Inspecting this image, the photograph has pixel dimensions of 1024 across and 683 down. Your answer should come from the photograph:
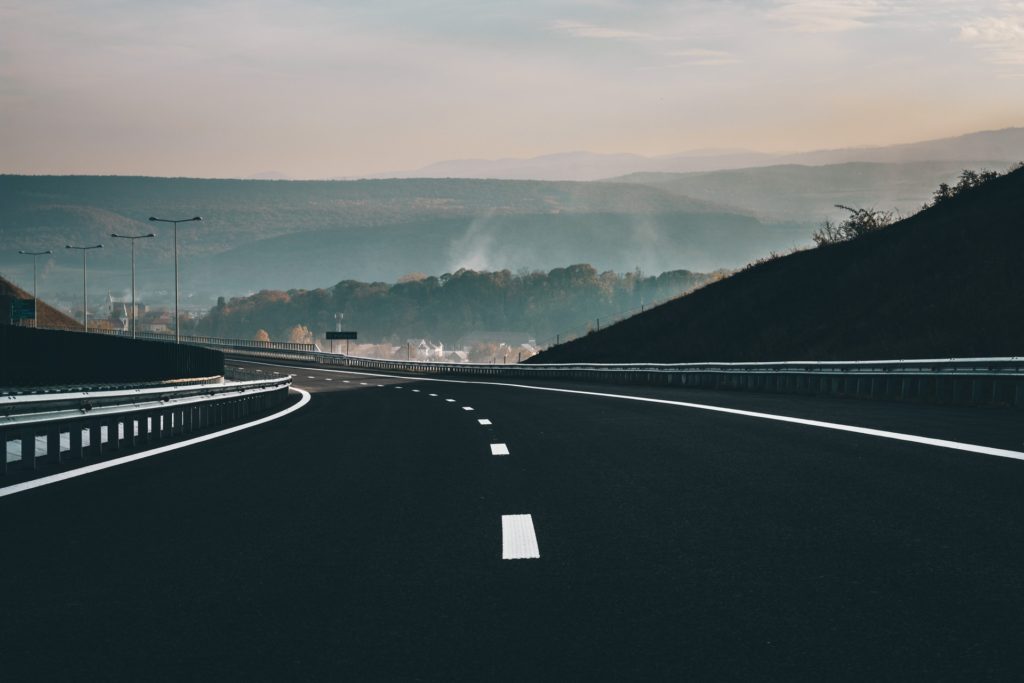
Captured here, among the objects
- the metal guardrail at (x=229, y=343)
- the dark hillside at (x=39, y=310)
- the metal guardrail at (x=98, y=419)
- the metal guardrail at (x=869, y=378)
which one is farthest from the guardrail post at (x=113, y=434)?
the metal guardrail at (x=229, y=343)

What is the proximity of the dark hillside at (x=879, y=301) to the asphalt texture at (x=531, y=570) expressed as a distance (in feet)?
114

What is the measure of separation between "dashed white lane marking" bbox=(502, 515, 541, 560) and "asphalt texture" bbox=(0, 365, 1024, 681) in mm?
99

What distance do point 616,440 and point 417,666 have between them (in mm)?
10971

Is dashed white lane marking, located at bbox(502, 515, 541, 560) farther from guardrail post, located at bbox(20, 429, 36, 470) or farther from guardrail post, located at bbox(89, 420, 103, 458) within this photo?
guardrail post, located at bbox(89, 420, 103, 458)

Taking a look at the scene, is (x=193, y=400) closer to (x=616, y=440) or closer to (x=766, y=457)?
(x=616, y=440)

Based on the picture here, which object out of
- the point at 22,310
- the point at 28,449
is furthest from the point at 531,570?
the point at 22,310

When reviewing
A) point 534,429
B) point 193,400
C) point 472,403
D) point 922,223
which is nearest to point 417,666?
point 534,429

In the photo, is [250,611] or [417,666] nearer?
[417,666]

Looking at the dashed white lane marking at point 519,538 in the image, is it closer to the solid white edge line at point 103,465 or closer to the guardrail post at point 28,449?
the solid white edge line at point 103,465

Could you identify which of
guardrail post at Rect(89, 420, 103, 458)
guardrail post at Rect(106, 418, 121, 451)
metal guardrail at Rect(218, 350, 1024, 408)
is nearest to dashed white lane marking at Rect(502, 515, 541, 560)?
guardrail post at Rect(89, 420, 103, 458)

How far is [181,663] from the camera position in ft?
17.6

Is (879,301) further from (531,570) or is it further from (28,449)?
(531,570)

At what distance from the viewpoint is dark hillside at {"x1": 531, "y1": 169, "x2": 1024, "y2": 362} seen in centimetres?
5269

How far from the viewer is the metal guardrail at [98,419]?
13.1 meters
